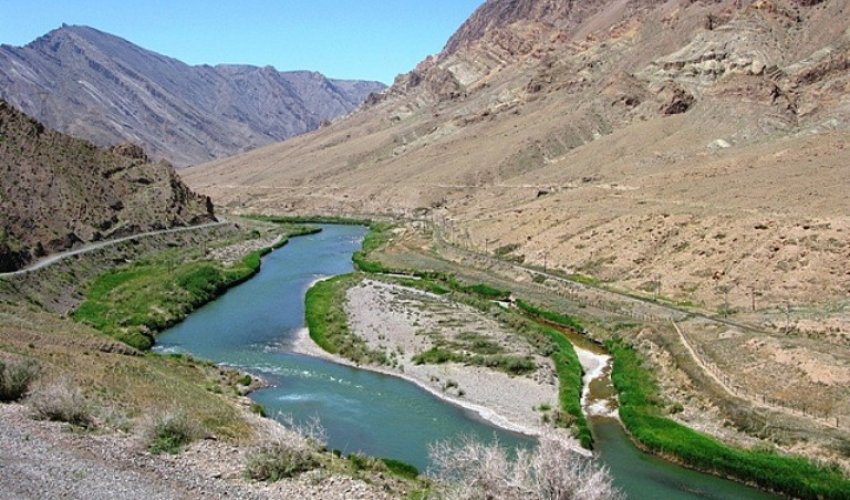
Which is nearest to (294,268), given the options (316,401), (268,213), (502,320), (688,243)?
(502,320)

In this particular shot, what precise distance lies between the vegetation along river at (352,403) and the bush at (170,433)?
27.4 ft

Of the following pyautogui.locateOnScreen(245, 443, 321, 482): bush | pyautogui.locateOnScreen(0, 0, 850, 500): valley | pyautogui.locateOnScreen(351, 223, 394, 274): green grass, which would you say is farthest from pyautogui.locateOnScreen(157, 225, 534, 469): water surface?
pyautogui.locateOnScreen(351, 223, 394, 274): green grass

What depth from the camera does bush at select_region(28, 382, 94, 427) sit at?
21.6 meters

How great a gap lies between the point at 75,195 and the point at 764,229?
64.2m

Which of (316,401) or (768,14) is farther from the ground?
(768,14)

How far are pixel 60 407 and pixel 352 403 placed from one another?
15.6 m

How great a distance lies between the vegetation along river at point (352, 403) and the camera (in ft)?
92.0

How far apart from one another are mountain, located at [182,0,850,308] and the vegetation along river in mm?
24165

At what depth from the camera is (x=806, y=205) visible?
195ft

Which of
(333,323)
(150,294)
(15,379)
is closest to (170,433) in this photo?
(15,379)

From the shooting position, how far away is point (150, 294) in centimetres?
5600

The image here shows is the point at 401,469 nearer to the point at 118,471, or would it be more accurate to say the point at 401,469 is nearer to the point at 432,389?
the point at 118,471

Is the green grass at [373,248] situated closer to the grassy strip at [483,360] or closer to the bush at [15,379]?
the grassy strip at [483,360]

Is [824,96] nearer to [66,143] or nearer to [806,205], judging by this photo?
[806,205]
